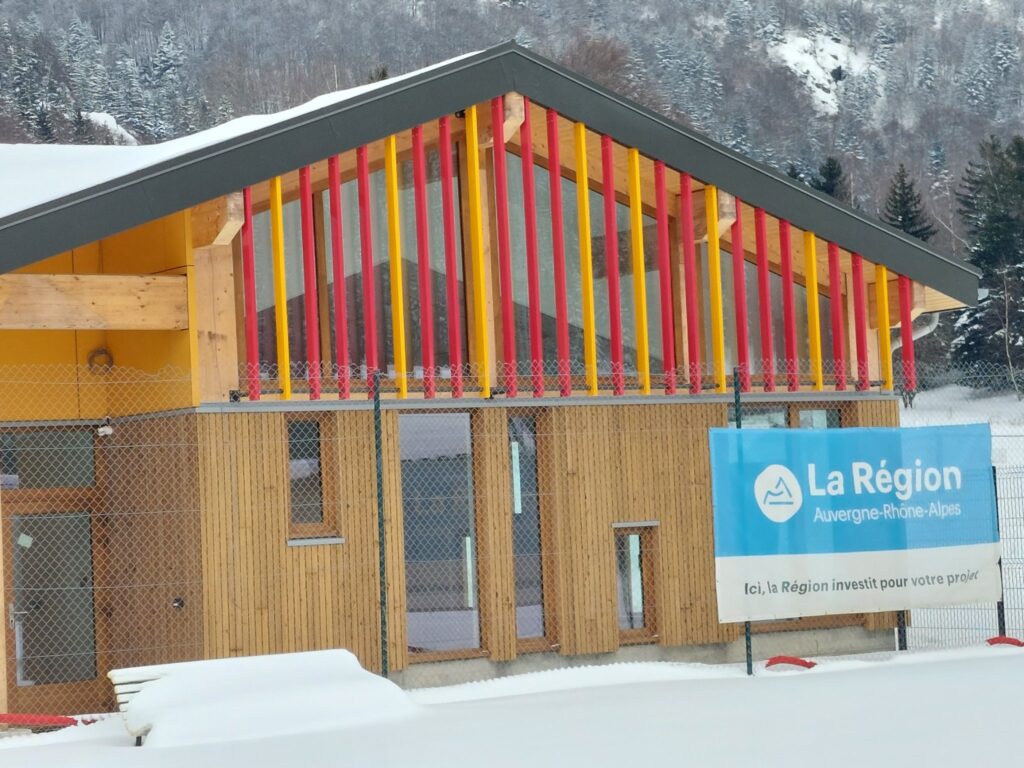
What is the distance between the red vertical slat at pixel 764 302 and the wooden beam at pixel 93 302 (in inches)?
218

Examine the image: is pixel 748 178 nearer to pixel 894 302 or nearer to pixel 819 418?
pixel 894 302

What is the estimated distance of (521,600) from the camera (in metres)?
13.9

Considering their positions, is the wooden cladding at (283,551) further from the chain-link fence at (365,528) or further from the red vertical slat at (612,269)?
the red vertical slat at (612,269)

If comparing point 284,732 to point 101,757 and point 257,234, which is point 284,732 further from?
point 257,234

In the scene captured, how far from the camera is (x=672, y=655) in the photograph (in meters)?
14.3

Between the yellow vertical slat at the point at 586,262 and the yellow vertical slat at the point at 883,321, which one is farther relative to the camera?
the yellow vertical slat at the point at 883,321

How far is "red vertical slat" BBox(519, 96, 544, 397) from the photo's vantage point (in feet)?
44.8

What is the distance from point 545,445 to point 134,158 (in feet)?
16.1

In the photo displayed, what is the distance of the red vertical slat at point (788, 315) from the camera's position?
A: 15.0 m

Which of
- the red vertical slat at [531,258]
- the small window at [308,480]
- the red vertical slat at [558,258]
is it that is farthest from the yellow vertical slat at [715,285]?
the small window at [308,480]

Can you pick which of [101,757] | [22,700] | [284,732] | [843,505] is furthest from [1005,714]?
[22,700]

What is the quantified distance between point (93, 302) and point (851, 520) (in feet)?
23.0

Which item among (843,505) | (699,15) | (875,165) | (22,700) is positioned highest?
(699,15)

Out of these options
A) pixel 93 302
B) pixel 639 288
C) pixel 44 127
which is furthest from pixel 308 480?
pixel 44 127
